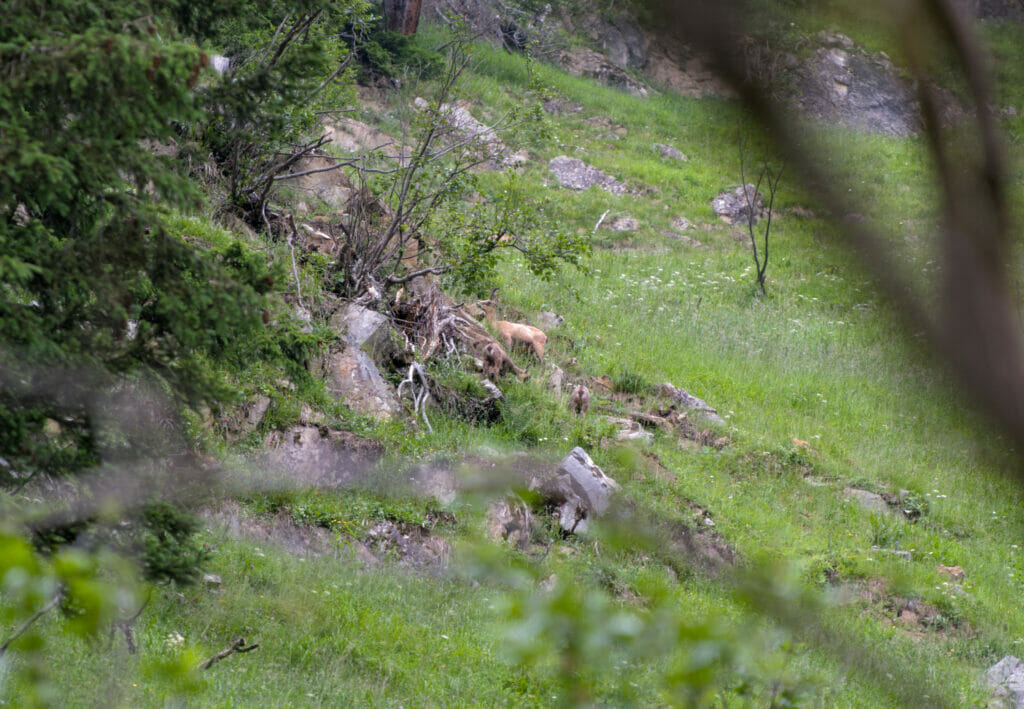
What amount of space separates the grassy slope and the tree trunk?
5.86 metres

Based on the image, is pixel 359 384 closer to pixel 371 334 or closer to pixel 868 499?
pixel 371 334

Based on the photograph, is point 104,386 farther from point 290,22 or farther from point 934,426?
point 290,22

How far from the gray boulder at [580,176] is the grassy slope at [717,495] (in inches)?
49.0

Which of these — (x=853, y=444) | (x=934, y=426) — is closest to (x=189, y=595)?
(x=934, y=426)

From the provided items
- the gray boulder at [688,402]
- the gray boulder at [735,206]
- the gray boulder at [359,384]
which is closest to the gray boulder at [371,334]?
the gray boulder at [359,384]

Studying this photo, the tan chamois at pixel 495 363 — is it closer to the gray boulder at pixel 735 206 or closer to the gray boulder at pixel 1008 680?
the gray boulder at pixel 1008 680

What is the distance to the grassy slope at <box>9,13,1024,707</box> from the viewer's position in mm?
1051

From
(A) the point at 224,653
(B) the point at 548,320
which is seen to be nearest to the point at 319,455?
(A) the point at 224,653

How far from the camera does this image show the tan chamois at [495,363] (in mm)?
10523

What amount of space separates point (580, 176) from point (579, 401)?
13.3 meters

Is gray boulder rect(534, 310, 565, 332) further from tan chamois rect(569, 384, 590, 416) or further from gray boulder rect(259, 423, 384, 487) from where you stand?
gray boulder rect(259, 423, 384, 487)

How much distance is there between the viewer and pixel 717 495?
32.5ft

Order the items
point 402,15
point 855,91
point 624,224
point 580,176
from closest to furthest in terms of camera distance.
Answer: point 855,91, point 624,224, point 402,15, point 580,176

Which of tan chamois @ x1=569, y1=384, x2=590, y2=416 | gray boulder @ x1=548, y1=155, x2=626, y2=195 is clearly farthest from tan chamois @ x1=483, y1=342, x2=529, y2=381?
gray boulder @ x1=548, y1=155, x2=626, y2=195
